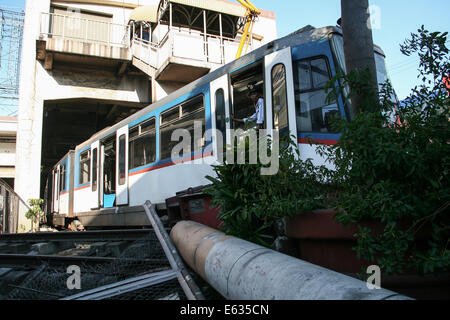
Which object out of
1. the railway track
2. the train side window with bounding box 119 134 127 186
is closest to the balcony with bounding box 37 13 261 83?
the train side window with bounding box 119 134 127 186

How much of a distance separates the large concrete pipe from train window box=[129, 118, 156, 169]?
5.05 meters

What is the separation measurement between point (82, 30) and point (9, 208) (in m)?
8.28

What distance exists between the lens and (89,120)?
20.6 metres

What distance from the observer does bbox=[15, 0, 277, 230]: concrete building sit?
13.0 meters

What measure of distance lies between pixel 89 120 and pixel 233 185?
1987 centimetres

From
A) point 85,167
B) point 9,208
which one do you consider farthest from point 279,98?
point 9,208

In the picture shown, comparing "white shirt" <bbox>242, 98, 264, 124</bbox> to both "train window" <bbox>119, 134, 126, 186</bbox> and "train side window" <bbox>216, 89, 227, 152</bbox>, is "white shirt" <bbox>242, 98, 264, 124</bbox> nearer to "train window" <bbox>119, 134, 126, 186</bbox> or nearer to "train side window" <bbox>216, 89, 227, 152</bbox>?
"train side window" <bbox>216, 89, 227, 152</bbox>

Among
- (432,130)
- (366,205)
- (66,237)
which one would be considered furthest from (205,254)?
(66,237)

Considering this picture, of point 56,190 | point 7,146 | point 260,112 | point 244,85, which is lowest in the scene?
point 56,190

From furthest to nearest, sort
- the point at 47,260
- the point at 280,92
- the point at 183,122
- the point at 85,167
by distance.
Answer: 1. the point at 85,167
2. the point at 183,122
3. the point at 280,92
4. the point at 47,260

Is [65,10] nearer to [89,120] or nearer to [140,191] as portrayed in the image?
[89,120]

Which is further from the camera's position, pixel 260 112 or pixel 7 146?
pixel 7 146

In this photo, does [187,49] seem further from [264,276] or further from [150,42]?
[264,276]

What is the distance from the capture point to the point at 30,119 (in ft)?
45.1
